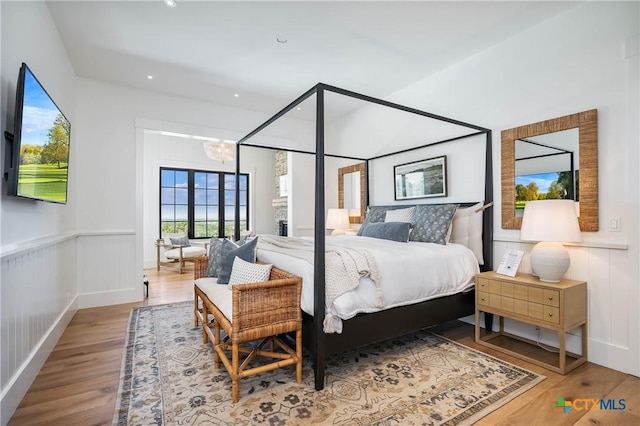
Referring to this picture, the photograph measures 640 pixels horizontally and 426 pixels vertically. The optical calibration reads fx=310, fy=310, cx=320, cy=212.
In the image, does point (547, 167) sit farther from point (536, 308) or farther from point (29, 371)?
point (29, 371)

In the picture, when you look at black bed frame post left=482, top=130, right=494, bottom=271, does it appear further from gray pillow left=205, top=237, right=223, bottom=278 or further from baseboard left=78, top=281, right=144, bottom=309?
baseboard left=78, top=281, right=144, bottom=309

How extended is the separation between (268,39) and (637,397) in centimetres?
393

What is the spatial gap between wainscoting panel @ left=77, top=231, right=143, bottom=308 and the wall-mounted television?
156 centimetres

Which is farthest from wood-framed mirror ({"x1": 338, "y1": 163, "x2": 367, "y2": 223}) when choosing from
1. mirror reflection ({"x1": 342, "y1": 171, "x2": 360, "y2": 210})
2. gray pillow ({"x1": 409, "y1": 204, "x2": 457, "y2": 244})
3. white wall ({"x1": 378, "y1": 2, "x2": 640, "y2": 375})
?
white wall ({"x1": 378, "y1": 2, "x2": 640, "y2": 375})

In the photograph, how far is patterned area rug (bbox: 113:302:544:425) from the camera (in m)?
1.74

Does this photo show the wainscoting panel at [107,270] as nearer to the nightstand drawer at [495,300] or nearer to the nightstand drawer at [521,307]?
the nightstand drawer at [495,300]

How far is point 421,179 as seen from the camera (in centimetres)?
387

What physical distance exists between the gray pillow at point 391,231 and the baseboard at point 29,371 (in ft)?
9.92

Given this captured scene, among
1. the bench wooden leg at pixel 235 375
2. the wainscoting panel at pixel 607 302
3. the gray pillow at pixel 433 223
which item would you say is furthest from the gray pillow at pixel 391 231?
the bench wooden leg at pixel 235 375

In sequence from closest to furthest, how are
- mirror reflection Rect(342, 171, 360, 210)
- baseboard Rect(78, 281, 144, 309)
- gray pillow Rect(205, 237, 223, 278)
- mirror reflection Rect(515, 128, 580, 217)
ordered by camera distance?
mirror reflection Rect(515, 128, 580, 217) → gray pillow Rect(205, 237, 223, 278) → baseboard Rect(78, 281, 144, 309) → mirror reflection Rect(342, 171, 360, 210)

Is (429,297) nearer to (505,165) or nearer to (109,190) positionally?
(505,165)

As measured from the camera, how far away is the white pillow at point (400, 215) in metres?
3.57

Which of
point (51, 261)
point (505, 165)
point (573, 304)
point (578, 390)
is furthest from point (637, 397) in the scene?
point (51, 261)

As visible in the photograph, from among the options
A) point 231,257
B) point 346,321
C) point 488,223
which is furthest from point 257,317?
point 488,223
